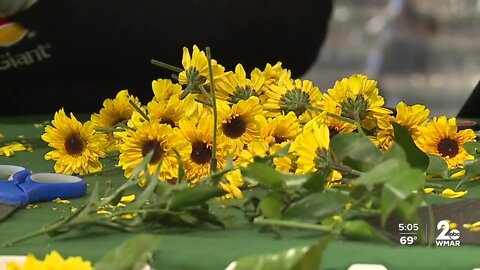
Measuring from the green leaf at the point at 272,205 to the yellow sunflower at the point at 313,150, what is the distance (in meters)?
0.09

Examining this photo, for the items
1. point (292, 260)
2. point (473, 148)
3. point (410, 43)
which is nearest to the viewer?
point (292, 260)

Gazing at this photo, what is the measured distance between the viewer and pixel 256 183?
0.47m

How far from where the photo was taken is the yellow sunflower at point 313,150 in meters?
0.56

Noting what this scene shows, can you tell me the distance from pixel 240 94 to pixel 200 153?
11 cm

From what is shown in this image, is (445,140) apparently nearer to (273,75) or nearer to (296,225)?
(273,75)

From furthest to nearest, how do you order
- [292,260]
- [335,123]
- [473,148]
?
[473,148] < [335,123] < [292,260]

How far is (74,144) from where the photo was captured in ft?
2.48

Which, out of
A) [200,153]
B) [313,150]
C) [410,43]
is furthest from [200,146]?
[410,43]

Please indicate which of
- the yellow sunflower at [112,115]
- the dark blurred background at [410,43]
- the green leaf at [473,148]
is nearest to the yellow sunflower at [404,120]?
the green leaf at [473,148]

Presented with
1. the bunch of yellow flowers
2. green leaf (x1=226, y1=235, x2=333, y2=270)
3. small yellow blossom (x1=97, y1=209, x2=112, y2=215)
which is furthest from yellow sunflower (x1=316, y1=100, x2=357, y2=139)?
green leaf (x1=226, y1=235, x2=333, y2=270)

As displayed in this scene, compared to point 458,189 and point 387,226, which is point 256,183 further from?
point 458,189

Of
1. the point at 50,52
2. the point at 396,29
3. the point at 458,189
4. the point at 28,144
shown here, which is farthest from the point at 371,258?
the point at 396,29

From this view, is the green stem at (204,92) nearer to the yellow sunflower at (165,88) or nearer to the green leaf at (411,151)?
the yellow sunflower at (165,88)

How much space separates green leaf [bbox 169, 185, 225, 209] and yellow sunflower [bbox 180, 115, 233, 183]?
143mm
